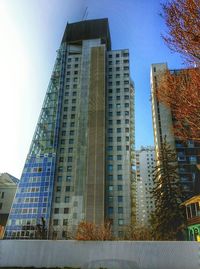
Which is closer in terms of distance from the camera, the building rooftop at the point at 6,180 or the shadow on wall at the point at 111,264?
the shadow on wall at the point at 111,264

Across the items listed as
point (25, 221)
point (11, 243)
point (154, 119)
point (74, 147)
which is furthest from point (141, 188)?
point (11, 243)

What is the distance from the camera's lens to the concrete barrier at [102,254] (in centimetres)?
1210

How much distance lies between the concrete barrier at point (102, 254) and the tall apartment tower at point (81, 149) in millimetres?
34543

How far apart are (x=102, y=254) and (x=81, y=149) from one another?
43046mm

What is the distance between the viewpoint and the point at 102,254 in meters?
12.8

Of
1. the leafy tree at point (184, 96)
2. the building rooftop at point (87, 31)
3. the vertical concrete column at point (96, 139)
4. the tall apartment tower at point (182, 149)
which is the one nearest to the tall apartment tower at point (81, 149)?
the vertical concrete column at point (96, 139)

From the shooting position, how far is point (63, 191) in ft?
172

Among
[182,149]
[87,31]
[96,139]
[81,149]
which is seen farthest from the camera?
[87,31]

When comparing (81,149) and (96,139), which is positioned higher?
(96,139)

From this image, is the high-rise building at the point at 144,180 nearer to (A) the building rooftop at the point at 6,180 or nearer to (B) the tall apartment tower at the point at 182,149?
(B) the tall apartment tower at the point at 182,149

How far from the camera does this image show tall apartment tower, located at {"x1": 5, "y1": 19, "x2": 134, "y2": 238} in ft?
160

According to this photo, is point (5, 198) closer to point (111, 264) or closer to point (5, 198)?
point (5, 198)

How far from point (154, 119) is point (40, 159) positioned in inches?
1282

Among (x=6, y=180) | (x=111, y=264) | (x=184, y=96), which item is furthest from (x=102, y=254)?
(x=6, y=180)
